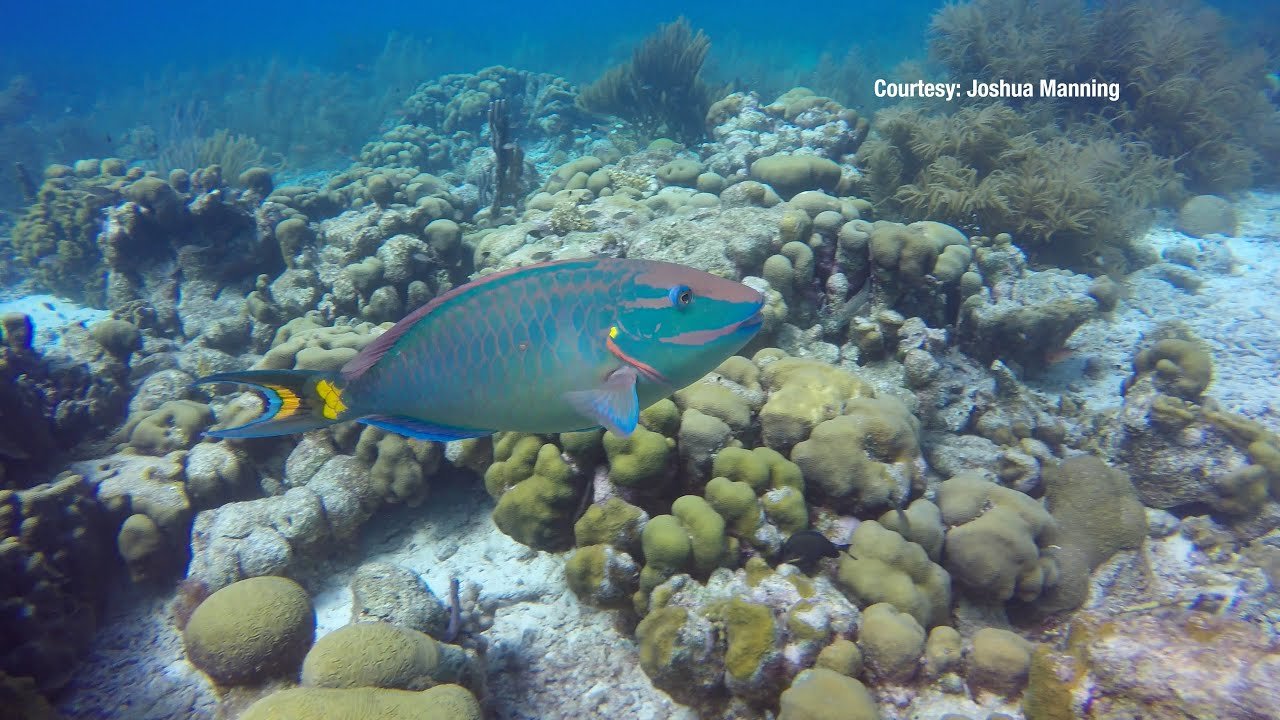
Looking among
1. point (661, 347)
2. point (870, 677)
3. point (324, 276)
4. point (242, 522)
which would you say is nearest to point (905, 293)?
point (870, 677)

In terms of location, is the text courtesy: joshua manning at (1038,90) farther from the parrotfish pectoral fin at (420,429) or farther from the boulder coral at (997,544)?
the parrotfish pectoral fin at (420,429)

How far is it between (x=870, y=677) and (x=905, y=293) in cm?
347

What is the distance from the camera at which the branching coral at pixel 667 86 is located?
13.0 m

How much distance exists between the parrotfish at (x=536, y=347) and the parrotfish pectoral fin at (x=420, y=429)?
3.1 inches

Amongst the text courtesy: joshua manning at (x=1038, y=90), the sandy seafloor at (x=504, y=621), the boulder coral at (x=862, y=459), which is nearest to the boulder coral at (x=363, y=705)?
the sandy seafloor at (x=504, y=621)

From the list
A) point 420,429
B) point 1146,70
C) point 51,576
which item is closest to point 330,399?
point 420,429

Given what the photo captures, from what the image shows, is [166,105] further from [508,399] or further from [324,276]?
[508,399]

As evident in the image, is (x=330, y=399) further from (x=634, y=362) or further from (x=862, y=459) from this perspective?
(x=862, y=459)

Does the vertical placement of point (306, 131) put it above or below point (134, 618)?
above

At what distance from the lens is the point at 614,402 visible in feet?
5.50

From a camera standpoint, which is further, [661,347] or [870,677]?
[870,677]

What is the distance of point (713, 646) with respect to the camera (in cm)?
284

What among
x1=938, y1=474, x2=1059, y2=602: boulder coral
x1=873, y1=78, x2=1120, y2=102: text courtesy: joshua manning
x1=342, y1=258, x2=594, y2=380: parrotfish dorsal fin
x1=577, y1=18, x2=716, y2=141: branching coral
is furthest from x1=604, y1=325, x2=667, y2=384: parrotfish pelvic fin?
x1=873, y1=78, x2=1120, y2=102: text courtesy: joshua manning

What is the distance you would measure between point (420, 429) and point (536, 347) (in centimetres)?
52
